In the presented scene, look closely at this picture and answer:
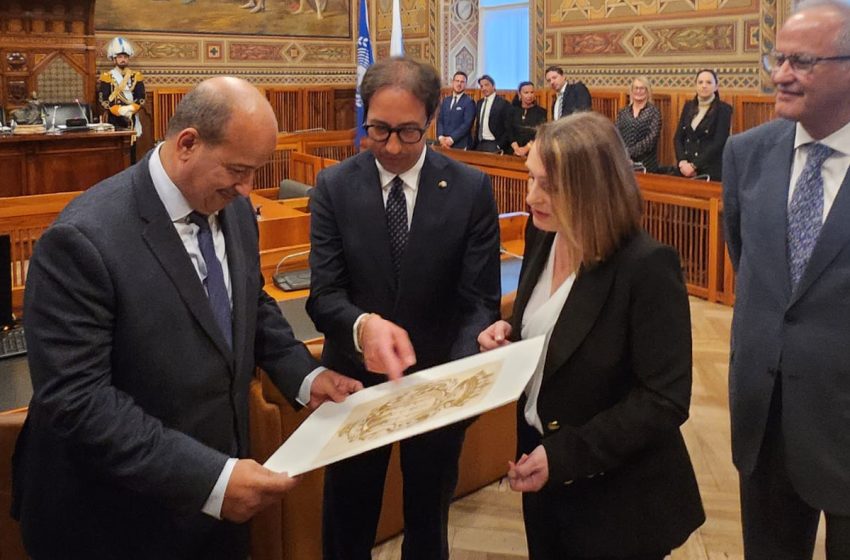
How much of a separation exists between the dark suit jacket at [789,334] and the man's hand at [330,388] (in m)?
0.98

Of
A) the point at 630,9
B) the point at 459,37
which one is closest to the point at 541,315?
the point at 630,9

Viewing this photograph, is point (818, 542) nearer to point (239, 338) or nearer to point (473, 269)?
point (473, 269)

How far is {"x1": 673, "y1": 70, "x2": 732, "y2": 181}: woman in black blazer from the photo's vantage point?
791 centimetres

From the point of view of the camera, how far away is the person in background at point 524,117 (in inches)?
394

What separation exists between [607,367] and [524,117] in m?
8.58

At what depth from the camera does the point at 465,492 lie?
12.3 ft

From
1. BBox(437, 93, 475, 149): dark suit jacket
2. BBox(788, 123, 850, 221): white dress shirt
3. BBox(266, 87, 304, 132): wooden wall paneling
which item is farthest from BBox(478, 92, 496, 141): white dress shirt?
BBox(788, 123, 850, 221): white dress shirt

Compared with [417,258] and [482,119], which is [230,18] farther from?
[417,258]

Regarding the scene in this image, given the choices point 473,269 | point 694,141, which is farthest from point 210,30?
point 473,269

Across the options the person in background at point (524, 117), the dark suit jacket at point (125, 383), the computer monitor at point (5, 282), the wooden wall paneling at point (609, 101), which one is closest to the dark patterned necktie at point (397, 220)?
the dark suit jacket at point (125, 383)

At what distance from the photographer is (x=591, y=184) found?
1.81 metres

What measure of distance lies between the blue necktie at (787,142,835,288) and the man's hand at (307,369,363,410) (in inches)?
43.0

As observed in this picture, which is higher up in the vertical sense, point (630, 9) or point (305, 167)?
point (630, 9)

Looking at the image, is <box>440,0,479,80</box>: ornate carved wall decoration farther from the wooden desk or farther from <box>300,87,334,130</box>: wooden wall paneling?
the wooden desk
